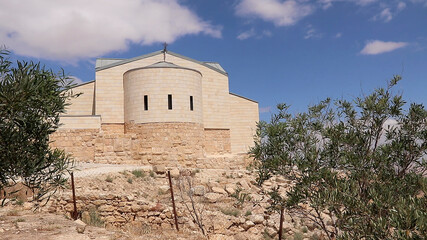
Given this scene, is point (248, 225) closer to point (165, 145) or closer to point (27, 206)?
A: point (27, 206)

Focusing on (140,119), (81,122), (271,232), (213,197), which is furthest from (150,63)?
(271,232)

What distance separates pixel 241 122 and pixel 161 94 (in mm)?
8965

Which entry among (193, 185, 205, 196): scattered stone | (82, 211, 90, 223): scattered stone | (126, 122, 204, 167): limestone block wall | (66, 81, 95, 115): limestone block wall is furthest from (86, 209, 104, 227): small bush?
(66, 81, 95, 115): limestone block wall

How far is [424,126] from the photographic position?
656 centimetres

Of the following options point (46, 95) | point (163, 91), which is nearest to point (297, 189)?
point (46, 95)

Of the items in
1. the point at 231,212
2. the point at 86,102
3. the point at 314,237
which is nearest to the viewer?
the point at 314,237

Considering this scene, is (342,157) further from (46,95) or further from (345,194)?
(46,95)

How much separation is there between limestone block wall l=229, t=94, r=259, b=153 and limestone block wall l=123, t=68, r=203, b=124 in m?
6.29

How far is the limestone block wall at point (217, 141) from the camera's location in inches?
979

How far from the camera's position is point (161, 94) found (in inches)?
807

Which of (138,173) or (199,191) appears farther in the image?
(138,173)

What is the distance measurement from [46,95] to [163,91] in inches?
591

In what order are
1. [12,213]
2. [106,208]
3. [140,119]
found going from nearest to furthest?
[12,213]
[106,208]
[140,119]

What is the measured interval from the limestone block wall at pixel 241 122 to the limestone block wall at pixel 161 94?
20.6 ft
